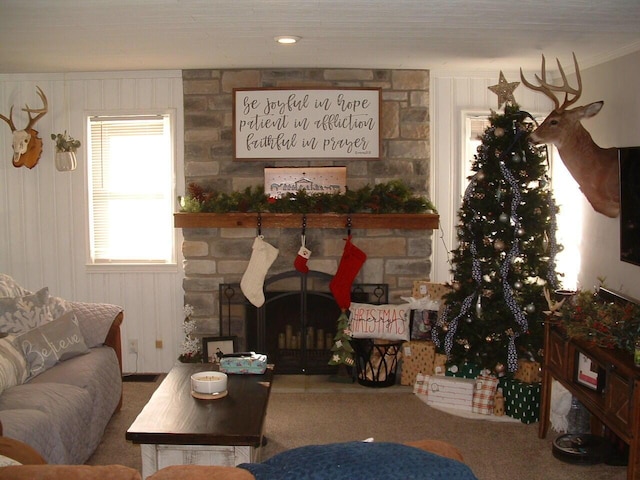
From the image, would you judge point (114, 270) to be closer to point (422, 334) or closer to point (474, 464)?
point (422, 334)

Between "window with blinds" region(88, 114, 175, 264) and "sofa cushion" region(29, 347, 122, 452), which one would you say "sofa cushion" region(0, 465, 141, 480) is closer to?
"sofa cushion" region(29, 347, 122, 452)

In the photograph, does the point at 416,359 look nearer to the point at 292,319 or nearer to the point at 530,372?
the point at 530,372

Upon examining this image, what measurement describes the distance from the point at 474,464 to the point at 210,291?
7.90 feet

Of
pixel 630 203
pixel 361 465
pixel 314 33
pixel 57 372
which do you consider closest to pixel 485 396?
pixel 630 203

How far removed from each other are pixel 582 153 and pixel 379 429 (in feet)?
6.79

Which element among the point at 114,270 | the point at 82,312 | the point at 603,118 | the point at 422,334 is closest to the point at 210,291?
the point at 114,270

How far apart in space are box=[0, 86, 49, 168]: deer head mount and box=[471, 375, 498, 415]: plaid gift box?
144 inches

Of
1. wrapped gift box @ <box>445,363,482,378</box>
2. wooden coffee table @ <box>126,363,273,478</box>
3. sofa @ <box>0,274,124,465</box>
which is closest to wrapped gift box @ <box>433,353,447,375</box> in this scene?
wrapped gift box @ <box>445,363,482,378</box>

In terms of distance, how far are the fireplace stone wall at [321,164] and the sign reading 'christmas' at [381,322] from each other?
0.32 meters

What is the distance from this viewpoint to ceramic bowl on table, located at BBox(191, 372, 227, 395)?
3289 millimetres

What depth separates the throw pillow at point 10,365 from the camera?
3277mm

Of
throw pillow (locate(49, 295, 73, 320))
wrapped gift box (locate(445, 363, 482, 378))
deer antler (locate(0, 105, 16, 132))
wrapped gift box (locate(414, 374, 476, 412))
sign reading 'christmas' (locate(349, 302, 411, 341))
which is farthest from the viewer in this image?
deer antler (locate(0, 105, 16, 132))

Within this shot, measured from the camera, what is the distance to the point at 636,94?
12.6 ft

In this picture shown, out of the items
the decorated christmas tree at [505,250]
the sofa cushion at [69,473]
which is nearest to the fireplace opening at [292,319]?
the decorated christmas tree at [505,250]
